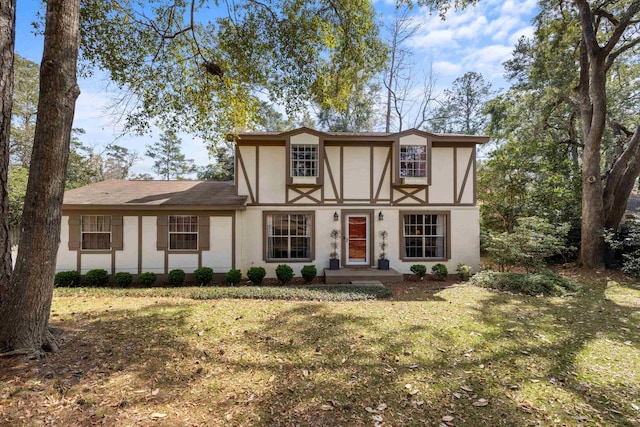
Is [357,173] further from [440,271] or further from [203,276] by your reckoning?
[203,276]

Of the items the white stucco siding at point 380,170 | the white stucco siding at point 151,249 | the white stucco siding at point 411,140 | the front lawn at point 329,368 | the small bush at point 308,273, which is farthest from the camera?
the white stucco siding at point 380,170

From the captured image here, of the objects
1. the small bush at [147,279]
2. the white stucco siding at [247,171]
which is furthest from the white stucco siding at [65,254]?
the white stucco siding at [247,171]

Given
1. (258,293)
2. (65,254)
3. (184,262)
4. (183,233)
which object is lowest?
(258,293)

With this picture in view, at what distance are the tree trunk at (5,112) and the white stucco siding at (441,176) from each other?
1132 centimetres

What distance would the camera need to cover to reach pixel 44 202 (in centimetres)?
385

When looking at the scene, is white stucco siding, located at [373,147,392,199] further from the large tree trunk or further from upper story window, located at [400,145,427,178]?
the large tree trunk

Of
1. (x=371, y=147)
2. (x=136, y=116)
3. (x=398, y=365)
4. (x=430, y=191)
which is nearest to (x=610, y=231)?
(x=430, y=191)

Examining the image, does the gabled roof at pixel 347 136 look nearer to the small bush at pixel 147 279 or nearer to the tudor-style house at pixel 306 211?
the tudor-style house at pixel 306 211

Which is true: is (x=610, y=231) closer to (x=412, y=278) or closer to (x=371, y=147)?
(x=412, y=278)

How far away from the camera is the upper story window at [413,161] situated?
10.6m

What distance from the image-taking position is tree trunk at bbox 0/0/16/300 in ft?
12.3

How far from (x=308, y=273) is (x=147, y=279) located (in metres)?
5.36

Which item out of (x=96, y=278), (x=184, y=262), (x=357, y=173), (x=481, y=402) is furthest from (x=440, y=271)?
(x=96, y=278)

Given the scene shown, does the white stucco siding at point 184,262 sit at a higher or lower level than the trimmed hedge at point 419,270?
higher
